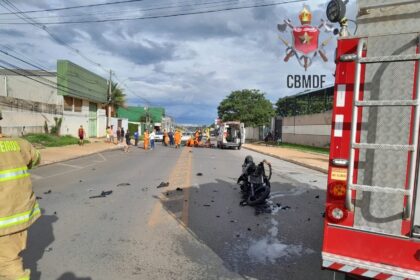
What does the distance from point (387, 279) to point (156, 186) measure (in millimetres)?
8669

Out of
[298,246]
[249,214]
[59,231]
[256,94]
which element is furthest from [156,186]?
[256,94]

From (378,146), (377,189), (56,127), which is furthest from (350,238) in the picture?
(56,127)

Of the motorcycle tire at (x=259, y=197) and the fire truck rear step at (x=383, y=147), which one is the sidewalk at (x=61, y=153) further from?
the fire truck rear step at (x=383, y=147)

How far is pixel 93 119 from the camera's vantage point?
47.4m

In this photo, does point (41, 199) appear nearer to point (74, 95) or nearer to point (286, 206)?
point (286, 206)

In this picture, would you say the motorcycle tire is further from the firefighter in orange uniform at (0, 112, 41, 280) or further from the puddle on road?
the firefighter in orange uniform at (0, 112, 41, 280)

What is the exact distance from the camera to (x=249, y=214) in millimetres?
7910

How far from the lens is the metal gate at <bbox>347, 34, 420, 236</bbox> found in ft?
9.76

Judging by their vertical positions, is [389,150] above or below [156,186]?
above

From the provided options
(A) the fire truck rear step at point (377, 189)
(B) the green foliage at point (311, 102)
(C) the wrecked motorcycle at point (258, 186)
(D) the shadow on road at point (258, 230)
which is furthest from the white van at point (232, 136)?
(A) the fire truck rear step at point (377, 189)

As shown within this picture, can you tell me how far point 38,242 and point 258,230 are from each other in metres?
3.59

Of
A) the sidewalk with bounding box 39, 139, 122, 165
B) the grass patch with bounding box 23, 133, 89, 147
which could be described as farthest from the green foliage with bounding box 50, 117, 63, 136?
the sidewalk with bounding box 39, 139, 122, 165

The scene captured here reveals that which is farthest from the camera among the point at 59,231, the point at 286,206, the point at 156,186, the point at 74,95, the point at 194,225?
the point at 74,95

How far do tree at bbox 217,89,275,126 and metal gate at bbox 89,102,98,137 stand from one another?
99.9 ft
